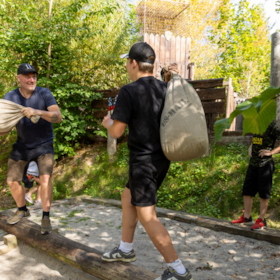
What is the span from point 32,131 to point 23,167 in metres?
0.49

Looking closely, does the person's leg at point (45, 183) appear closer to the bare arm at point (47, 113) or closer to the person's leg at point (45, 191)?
the person's leg at point (45, 191)

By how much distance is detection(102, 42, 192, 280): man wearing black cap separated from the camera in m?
1.92

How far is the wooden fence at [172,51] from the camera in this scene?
907cm

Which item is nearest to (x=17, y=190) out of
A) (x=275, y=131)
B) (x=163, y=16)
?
(x=275, y=131)

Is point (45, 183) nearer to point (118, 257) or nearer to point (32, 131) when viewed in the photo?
A: point (32, 131)

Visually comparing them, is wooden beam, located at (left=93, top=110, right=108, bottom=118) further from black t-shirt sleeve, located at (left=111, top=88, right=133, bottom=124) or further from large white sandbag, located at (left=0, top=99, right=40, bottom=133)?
black t-shirt sleeve, located at (left=111, top=88, right=133, bottom=124)

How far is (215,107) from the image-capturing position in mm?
5934

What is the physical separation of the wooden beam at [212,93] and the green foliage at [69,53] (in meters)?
3.02

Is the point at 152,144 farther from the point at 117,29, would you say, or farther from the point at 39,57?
the point at 117,29

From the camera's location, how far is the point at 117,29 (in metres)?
9.16

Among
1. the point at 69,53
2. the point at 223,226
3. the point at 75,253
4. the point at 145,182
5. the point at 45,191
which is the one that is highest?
the point at 69,53

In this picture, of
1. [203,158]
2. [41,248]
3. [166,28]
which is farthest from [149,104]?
[166,28]

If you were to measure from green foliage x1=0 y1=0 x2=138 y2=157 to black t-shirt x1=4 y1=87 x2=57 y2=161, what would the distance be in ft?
12.9

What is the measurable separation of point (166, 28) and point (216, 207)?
10534mm
